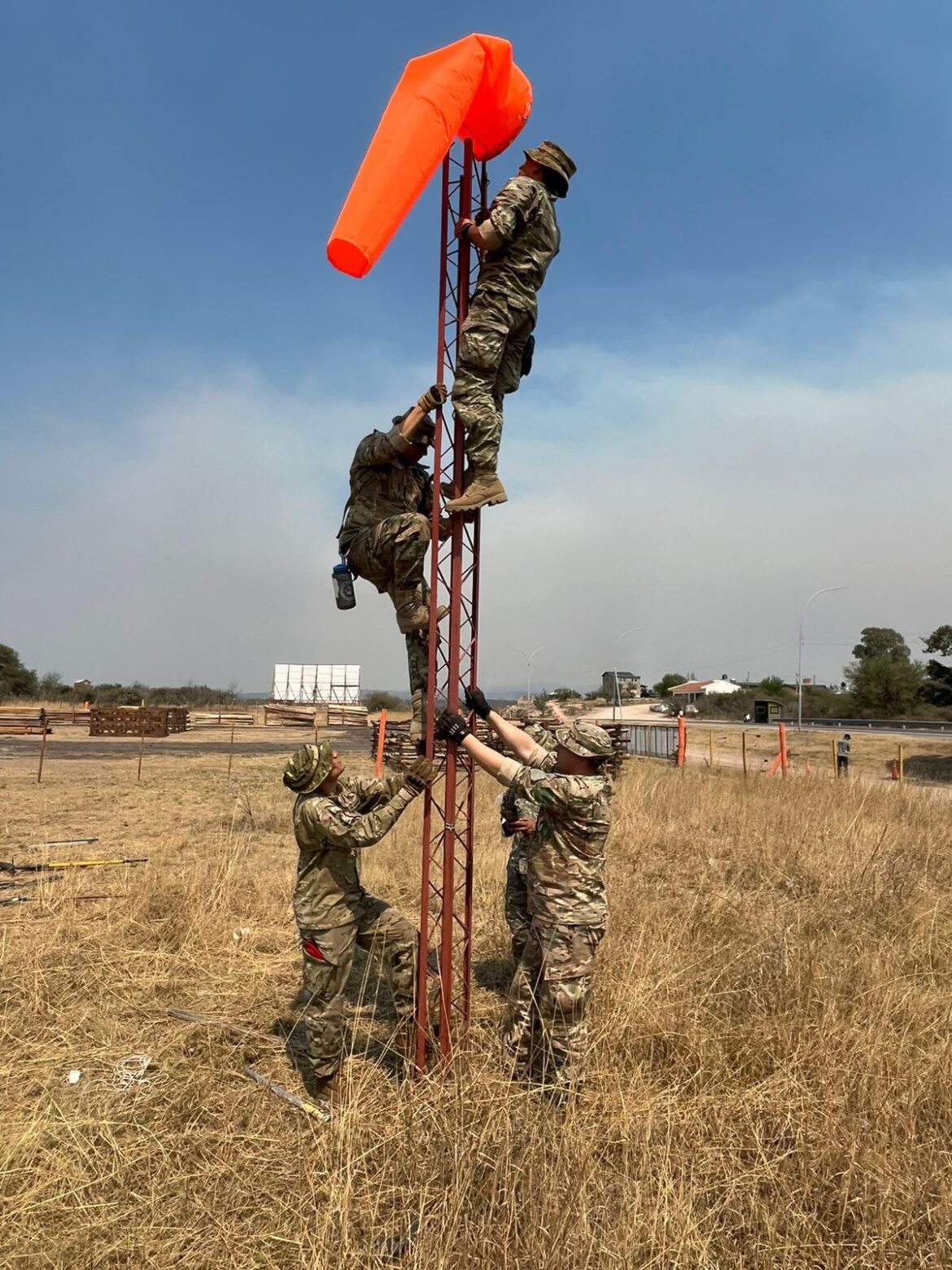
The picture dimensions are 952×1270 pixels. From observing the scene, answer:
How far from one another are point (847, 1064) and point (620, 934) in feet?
7.34

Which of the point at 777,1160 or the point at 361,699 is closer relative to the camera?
the point at 777,1160

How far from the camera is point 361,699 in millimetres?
70188

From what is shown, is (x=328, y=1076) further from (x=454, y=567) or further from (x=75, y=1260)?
(x=454, y=567)

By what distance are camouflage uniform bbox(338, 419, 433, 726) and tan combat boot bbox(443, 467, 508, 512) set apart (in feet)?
0.97

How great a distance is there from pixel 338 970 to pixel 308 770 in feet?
3.65

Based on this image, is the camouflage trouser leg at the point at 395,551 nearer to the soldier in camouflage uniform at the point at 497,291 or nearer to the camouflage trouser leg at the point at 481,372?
the soldier in camouflage uniform at the point at 497,291

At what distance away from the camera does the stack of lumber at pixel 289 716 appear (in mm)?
46312

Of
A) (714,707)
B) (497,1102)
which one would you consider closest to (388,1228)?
(497,1102)

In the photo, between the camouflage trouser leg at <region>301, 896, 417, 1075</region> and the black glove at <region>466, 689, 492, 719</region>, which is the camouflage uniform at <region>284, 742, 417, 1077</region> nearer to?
the camouflage trouser leg at <region>301, 896, 417, 1075</region>

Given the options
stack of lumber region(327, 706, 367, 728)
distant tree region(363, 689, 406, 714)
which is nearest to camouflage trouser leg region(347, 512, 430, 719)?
stack of lumber region(327, 706, 367, 728)

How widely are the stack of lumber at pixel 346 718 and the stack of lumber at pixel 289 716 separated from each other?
143 centimetres

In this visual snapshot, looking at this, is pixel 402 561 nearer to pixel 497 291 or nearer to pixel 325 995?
pixel 497 291

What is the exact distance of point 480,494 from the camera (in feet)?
13.3

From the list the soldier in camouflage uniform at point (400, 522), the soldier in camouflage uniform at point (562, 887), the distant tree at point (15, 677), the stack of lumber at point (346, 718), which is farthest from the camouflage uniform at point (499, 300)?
the distant tree at point (15, 677)
